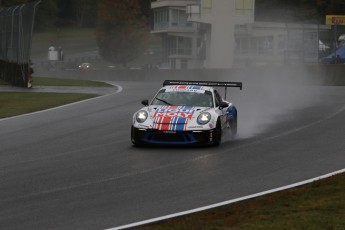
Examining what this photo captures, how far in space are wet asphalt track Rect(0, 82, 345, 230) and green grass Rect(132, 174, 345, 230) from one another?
553 mm

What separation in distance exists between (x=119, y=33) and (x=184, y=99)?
8940 cm

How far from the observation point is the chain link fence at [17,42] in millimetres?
38125

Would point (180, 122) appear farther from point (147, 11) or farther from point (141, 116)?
point (147, 11)

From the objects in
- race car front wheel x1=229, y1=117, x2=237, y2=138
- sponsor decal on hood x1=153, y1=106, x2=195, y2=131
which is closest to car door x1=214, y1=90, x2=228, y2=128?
race car front wheel x1=229, y1=117, x2=237, y2=138

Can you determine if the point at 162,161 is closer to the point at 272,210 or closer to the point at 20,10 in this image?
the point at 272,210

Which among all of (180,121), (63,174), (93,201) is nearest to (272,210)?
(93,201)

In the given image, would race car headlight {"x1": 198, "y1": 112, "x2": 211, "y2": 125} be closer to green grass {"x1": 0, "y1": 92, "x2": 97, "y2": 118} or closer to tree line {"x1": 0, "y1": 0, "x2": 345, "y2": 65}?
green grass {"x1": 0, "y1": 92, "x2": 97, "y2": 118}

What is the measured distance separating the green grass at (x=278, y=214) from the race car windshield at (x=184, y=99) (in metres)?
6.36

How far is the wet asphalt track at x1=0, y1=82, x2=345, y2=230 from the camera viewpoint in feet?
34.4

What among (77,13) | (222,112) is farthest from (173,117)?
(77,13)

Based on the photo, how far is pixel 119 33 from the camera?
349 ft

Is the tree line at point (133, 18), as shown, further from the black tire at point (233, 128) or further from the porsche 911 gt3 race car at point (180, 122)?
the porsche 911 gt3 race car at point (180, 122)

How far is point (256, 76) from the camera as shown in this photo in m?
45.6

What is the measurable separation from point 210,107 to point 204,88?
0.89 meters
